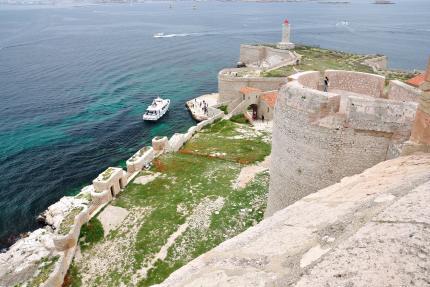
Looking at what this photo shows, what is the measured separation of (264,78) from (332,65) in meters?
15.4

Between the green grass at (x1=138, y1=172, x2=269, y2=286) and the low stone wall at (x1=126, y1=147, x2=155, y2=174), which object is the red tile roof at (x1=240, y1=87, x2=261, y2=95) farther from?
the green grass at (x1=138, y1=172, x2=269, y2=286)

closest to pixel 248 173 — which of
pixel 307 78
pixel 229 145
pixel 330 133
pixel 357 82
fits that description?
pixel 229 145

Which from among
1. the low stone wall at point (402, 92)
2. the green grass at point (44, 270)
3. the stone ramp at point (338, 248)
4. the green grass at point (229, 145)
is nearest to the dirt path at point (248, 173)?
the green grass at point (229, 145)

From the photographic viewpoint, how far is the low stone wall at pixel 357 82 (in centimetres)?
1233

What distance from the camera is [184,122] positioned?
158 feet

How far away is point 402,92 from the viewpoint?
10875 mm

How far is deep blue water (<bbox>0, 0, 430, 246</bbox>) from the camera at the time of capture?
33469 millimetres

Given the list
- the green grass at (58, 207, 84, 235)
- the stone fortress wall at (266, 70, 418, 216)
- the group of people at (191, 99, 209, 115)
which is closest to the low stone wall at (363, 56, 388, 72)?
the group of people at (191, 99, 209, 115)

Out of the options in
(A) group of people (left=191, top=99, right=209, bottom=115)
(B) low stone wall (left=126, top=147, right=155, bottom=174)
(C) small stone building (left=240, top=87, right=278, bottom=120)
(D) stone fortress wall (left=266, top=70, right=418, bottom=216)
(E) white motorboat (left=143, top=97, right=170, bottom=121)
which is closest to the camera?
(D) stone fortress wall (left=266, top=70, right=418, bottom=216)

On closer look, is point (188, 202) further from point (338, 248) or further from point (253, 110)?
point (253, 110)

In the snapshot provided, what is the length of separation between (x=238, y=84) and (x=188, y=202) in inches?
1203

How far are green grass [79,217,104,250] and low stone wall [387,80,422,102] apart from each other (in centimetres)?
1594

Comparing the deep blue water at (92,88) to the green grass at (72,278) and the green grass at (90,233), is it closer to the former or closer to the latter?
the green grass at (90,233)

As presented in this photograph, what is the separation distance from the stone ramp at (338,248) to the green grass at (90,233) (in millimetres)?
15899
